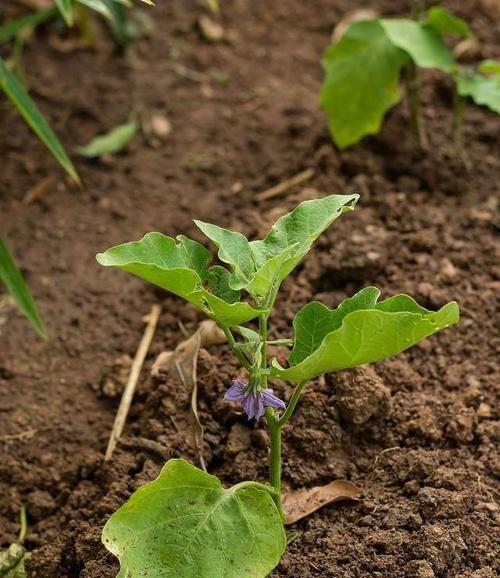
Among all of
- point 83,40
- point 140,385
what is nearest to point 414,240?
point 140,385

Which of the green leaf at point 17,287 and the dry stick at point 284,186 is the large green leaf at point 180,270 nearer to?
the green leaf at point 17,287

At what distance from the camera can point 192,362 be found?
7.18ft

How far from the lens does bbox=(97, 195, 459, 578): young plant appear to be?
1594mm

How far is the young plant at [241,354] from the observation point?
5.23ft

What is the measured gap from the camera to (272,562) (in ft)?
5.42

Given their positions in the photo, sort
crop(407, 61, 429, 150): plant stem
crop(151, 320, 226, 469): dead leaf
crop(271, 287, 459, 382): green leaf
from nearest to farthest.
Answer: crop(271, 287, 459, 382): green leaf < crop(151, 320, 226, 469): dead leaf < crop(407, 61, 429, 150): plant stem

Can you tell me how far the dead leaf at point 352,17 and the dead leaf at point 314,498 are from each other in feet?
6.11

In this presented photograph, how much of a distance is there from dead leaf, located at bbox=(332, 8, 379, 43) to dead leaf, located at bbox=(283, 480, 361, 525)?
1863mm

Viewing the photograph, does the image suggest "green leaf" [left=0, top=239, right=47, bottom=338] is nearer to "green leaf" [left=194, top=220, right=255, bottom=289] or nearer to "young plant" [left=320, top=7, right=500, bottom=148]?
"green leaf" [left=194, top=220, right=255, bottom=289]

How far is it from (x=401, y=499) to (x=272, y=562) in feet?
1.29

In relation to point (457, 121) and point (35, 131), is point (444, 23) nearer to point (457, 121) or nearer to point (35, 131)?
point (457, 121)

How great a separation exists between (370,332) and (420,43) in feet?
4.41

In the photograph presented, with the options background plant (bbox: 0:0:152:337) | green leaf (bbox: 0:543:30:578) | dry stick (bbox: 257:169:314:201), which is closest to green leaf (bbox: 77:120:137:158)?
dry stick (bbox: 257:169:314:201)

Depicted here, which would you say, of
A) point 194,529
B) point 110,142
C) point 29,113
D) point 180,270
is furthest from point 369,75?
point 194,529
